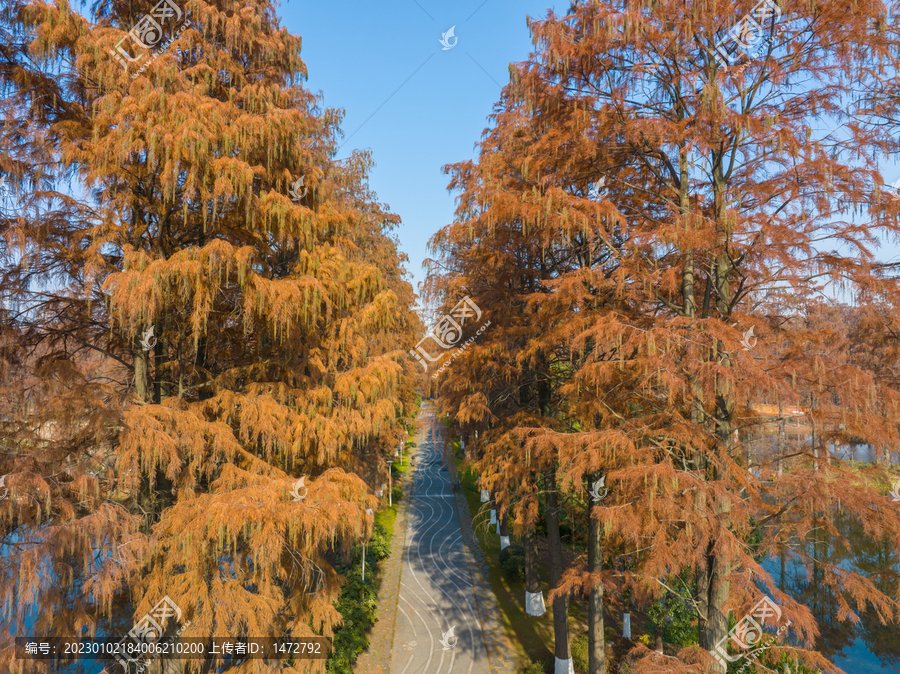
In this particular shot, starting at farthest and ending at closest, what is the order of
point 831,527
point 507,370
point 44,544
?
point 507,370, point 831,527, point 44,544

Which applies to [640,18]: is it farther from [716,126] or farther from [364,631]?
[364,631]

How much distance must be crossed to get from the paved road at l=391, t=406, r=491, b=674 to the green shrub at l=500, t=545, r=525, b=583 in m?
1.32

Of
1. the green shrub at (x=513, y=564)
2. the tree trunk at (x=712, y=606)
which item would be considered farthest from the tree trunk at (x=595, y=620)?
the green shrub at (x=513, y=564)

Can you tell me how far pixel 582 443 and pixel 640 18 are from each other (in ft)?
19.2

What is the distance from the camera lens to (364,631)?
1320 centimetres

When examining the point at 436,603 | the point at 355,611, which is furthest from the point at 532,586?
the point at 355,611

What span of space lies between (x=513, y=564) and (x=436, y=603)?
10.4 feet

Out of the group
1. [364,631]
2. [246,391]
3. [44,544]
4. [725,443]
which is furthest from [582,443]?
[364,631]

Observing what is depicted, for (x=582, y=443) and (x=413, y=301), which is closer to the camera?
(x=582, y=443)

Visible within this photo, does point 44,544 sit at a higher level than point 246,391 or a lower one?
lower

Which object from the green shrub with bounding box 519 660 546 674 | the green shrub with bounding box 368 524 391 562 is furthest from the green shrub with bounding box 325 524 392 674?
the green shrub with bounding box 519 660 546 674

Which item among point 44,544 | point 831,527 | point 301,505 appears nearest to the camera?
point 44,544

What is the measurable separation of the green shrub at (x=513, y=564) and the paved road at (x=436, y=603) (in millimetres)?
1322

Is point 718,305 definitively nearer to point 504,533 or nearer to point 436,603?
point 436,603
